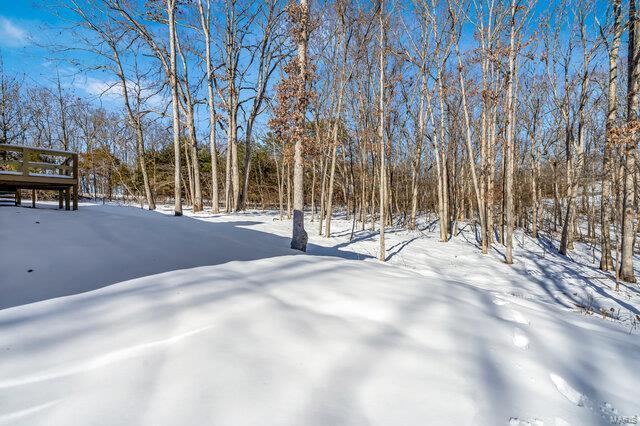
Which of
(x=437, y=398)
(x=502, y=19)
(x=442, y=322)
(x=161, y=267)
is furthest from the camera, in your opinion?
(x=502, y=19)

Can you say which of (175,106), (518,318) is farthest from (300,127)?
(175,106)

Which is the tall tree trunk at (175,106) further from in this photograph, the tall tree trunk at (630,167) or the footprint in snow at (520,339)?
the tall tree trunk at (630,167)

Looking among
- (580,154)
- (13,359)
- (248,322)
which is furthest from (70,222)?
(580,154)

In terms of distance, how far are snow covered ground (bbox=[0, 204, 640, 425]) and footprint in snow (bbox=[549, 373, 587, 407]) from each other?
0.5 inches

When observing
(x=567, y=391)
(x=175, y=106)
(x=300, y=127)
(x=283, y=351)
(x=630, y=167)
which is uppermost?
(x=175, y=106)

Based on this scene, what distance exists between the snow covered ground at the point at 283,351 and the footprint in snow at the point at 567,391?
0.04 feet

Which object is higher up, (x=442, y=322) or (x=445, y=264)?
(x=442, y=322)

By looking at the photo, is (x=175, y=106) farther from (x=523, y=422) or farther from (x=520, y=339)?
(x=523, y=422)

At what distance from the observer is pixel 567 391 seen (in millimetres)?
1495

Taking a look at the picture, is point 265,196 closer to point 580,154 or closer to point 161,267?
point 580,154

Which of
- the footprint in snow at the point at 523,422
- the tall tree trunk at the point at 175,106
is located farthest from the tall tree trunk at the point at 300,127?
the tall tree trunk at the point at 175,106

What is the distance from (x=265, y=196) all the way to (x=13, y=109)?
18373 mm

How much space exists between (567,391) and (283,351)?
151cm

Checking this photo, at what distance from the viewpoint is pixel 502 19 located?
9766 millimetres
